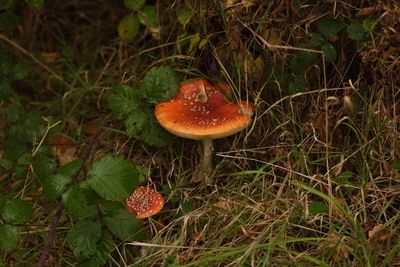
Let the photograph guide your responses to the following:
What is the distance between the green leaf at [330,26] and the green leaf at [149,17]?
80 centimetres

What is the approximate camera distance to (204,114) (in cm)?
232

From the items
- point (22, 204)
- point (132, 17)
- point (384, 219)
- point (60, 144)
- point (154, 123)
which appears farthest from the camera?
point (132, 17)

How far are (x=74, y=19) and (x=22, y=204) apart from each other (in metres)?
1.68

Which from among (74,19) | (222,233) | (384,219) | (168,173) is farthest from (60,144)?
(384,219)

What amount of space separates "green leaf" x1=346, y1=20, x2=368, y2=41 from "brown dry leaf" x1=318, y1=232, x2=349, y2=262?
2.34 ft

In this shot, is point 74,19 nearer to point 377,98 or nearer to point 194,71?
point 194,71

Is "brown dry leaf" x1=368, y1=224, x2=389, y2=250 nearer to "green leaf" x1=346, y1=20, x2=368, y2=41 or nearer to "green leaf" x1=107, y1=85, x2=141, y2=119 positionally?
"green leaf" x1=346, y1=20, x2=368, y2=41

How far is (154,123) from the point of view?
95.3 inches

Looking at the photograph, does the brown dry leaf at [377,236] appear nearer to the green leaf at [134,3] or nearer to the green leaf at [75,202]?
the green leaf at [75,202]

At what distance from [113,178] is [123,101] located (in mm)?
514

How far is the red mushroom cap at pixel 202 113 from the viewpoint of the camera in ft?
7.26

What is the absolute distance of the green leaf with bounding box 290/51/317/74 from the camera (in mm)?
2289

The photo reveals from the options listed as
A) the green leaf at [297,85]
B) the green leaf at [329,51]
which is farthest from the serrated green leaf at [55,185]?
the green leaf at [329,51]

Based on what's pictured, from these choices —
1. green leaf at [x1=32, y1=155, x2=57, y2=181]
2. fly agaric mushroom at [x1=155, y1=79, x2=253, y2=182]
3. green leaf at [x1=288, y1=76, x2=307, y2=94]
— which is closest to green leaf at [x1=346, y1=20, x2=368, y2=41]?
green leaf at [x1=288, y1=76, x2=307, y2=94]
